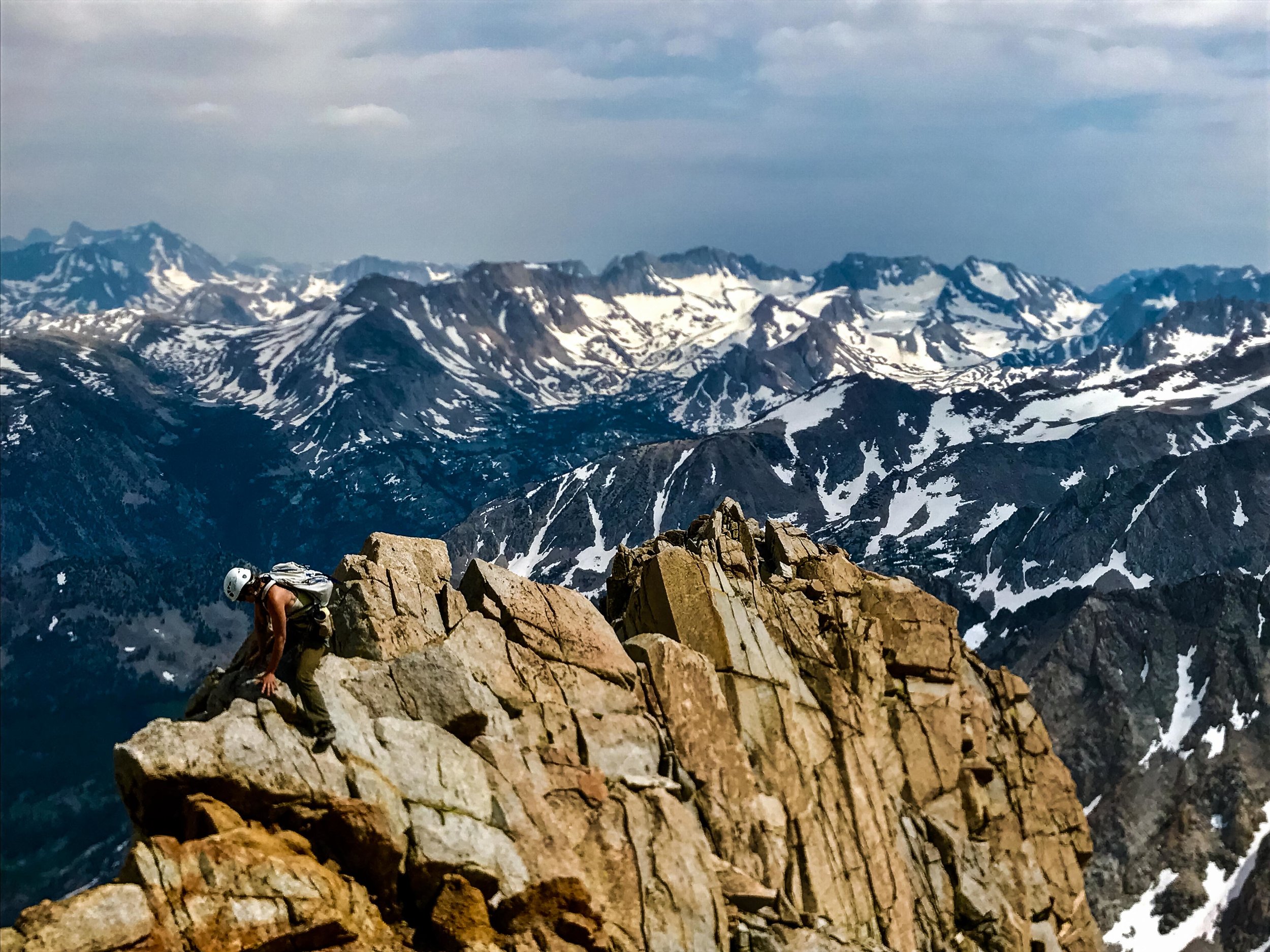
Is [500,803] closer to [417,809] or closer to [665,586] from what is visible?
[417,809]

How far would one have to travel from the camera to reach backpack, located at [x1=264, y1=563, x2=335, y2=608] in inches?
1120

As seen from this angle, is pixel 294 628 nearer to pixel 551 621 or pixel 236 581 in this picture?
pixel 236 581

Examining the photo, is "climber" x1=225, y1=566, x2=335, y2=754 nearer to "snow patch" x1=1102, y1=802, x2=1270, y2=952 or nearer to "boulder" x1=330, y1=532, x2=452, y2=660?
"boulder" x1=330, y1=532, x2=452, y2=660

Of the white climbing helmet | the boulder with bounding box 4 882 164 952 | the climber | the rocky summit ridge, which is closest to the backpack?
the climber

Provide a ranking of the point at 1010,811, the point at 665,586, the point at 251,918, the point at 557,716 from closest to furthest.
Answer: the point at 251,918 < the point at 557,716 < the point at 665,586 < the point at 1010,811

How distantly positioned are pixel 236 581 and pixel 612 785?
44.9 ft

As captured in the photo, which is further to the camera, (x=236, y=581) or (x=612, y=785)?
(x=612, y=785)

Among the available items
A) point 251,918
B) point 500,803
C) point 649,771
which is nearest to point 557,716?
point 649,771

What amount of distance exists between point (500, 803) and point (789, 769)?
1612cm

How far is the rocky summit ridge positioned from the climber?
0.58m

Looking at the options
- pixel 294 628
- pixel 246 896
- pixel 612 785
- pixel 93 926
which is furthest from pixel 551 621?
pixel 93 926

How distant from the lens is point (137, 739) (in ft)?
83.8

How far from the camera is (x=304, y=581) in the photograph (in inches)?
1131

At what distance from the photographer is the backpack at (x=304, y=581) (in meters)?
28.4
